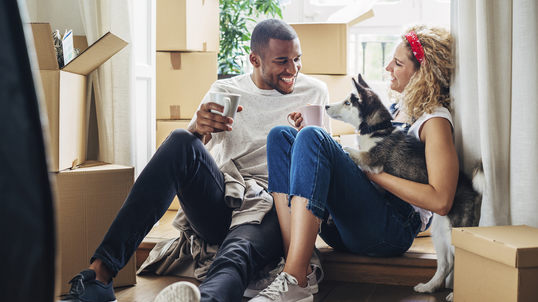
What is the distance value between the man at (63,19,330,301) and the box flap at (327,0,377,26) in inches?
43.3

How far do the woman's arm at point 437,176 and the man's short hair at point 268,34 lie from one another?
2.41 feet

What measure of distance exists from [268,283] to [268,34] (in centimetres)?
100

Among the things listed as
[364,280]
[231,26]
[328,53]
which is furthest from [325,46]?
[364,280]

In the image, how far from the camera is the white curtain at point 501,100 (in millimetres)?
1083

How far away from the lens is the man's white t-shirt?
163cm

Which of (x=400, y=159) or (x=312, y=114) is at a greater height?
(x=312, y=114)

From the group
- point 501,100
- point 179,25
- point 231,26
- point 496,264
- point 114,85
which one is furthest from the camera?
point 231,26

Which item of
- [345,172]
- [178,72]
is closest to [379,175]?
[345,172]

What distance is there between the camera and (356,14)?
272 centimetres

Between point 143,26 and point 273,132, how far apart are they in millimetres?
1094

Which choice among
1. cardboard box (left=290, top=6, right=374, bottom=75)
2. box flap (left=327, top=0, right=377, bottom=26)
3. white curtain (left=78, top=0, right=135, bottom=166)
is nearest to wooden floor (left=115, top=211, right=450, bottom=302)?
white curtain (left=78, top=0, right=135, bottom=166)

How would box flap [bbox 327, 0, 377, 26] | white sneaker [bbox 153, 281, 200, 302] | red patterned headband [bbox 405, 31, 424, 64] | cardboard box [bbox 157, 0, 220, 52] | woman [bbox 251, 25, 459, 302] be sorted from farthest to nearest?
box flap [bbox 327, 0, 377, 26], cardboard box [bbox 157, 0, 220, 52], red patterned headband [bbox 405, 31, 424, 64], woman [bbox 251, 25, 459, 302], white sneaker [bbox 153, 281, 200, 302]

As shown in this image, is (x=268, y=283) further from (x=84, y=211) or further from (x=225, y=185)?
(x=84, y=211)

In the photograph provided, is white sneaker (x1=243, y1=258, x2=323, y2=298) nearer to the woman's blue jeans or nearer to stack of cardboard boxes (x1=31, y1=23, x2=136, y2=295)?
the woman's blue jeans
